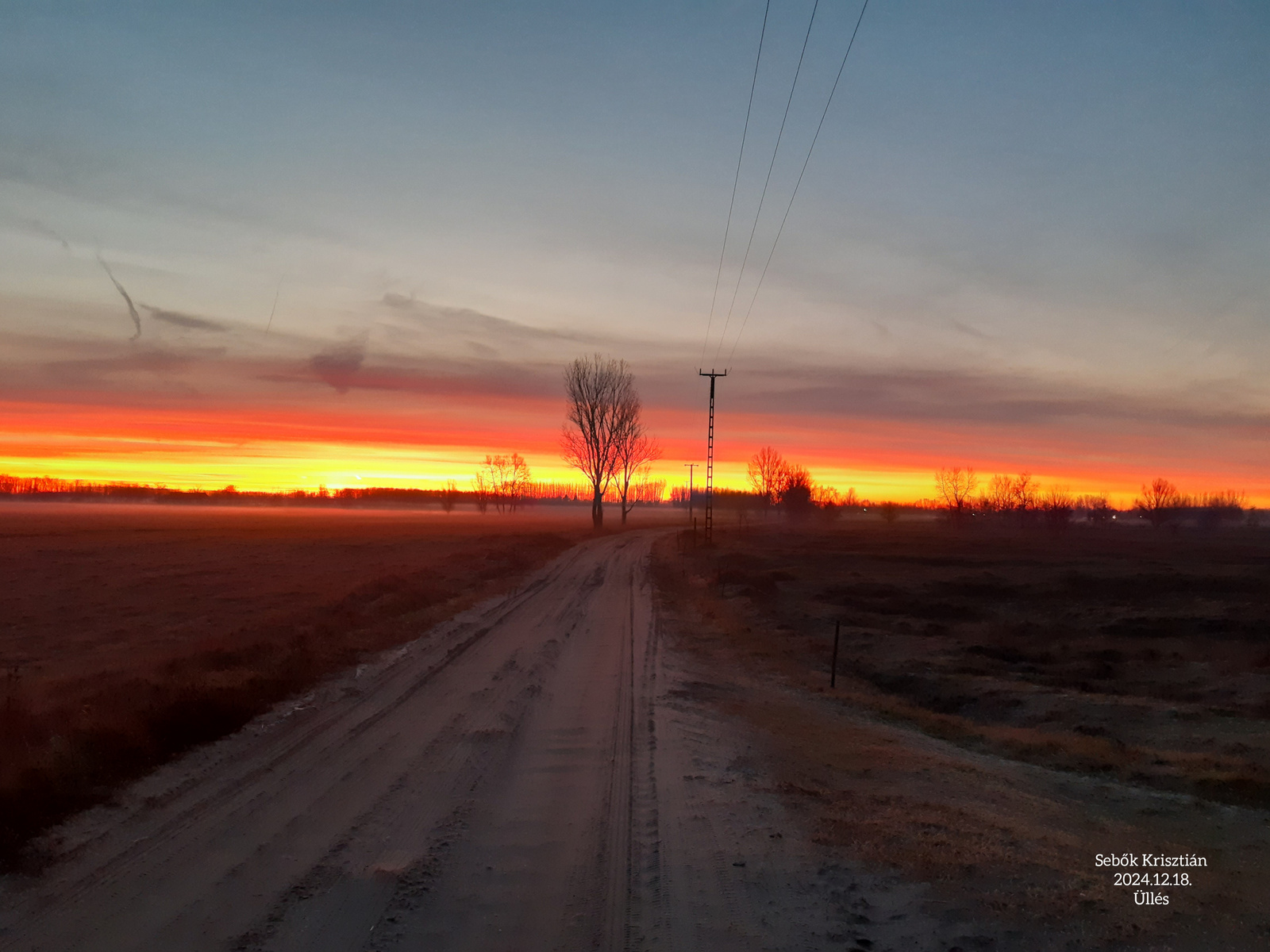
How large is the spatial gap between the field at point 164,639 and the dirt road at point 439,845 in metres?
0.59

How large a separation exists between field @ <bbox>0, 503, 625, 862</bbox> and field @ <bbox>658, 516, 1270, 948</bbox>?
7.19 m

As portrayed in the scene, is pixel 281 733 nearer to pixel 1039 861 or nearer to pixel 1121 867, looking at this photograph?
pixel 1039 861

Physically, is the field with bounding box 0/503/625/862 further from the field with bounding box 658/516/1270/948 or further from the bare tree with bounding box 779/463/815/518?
the bare tree with bounding box 779/463/815/518

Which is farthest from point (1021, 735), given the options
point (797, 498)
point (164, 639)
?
point (797, 498)

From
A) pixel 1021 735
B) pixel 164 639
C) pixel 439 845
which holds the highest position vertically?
pixel 439 845

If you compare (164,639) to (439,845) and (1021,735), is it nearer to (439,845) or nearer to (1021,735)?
(439,845)

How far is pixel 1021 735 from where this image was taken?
12227 mm

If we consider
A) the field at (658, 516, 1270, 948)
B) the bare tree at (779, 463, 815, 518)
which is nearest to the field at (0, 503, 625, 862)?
the field at (658, 516, 1270, 948)

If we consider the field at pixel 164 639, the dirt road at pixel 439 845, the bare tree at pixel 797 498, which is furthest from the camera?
the bare tree at pixel 797 498

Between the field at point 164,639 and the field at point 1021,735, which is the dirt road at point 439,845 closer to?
the field at point 164,639

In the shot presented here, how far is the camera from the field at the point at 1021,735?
20.4 ft

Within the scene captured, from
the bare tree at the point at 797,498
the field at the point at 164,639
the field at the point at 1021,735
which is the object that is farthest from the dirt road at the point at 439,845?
the bare tree at the point at 797,498

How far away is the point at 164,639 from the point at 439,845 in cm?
1684

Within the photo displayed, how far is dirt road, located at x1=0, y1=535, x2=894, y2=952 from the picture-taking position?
209 inches
